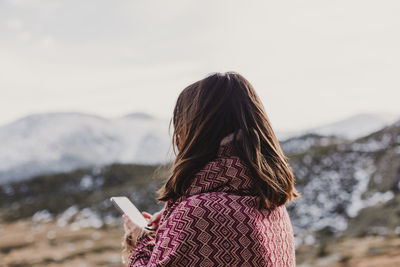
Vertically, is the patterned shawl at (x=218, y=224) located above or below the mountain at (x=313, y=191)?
above

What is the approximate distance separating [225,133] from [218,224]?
40 cm

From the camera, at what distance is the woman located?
62.6 inches

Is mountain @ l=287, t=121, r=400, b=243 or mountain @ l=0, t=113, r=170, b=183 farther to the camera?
mountain @ l=0, t=113, r=170, b=183

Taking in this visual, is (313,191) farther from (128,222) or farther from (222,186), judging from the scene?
(222,186)

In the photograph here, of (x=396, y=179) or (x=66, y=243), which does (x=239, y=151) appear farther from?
(x=66, y=243)

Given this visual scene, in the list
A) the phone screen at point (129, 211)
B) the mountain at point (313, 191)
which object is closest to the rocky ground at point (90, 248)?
the mountain at point (313, 191)

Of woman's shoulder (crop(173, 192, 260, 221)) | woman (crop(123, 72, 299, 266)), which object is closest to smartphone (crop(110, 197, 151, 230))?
woman (crop(123, 72, 299, 266))

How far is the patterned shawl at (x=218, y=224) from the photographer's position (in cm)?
158

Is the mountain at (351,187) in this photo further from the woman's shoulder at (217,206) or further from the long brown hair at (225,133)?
the woman's shoulder at (217,206)

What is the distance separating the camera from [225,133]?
1.74m

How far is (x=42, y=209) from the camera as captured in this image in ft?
70.4

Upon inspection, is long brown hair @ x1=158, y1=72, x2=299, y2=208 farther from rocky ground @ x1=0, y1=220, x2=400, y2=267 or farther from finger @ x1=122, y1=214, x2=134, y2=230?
rocky ground @ x1=0, y1=220, x2=400, y2=267

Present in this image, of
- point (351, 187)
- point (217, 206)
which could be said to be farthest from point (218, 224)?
point (351, 187)

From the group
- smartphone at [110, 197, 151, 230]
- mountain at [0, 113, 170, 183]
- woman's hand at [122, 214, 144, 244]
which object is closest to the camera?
woman's hand at [122, 214, 144, 244]
